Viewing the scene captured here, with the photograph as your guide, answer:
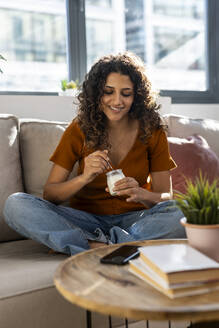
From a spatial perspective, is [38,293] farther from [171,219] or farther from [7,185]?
[7,185]

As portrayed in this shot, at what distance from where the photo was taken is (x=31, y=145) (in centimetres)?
193

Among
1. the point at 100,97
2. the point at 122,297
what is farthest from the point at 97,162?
the point at 122,297

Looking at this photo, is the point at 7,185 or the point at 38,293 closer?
the point at 38,293

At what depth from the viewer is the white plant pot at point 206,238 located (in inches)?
37.3

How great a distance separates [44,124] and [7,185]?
36 cm

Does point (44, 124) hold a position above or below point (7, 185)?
above

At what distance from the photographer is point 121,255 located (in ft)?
Answer: 3.49

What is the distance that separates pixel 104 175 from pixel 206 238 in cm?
87

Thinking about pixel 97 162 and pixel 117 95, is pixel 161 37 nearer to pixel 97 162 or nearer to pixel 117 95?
pixel 117 95

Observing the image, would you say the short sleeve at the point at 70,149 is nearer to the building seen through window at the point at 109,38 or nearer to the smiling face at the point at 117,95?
the smiling face at the point at 117,95

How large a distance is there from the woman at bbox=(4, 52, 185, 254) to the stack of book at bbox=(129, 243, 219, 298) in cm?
61

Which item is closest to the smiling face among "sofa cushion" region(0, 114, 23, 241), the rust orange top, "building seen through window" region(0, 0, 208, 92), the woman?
the woman

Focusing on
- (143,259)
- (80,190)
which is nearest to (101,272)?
(143,259)

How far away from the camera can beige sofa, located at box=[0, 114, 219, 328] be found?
1217 mm
